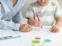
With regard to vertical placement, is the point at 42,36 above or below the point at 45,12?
below

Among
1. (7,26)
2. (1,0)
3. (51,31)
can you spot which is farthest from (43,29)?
(1,0)

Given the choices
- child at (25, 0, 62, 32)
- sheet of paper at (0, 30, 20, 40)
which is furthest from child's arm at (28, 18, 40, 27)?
sheet of paper at (0, 30, 20, 40)

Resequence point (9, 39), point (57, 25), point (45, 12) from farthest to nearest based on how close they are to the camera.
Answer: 1. point (45, 12)
2. point (57, 25)
3. point (9, 39)

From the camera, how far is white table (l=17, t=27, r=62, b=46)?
2.46 ft

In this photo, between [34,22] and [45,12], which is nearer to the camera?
[34,22]

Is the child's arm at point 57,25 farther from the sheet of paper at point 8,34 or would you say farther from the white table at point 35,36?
the sheet of paper at point 8,34

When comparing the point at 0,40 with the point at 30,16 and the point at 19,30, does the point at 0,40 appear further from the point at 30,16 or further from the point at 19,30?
the point at 30,16

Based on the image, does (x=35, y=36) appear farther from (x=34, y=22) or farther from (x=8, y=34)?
(x=34, y=22)

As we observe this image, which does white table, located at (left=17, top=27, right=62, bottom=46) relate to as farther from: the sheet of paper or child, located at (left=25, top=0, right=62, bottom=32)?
child, located at (left=25, top=0, right=62, bottom=32)

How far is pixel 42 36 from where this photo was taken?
0.85m

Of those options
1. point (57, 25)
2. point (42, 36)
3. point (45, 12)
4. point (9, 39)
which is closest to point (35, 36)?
point (42, 36)

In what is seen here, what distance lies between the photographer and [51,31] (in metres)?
0.94

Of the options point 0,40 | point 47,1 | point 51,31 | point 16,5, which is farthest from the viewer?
point 47,1

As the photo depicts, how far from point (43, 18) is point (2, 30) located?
1.31 feet
